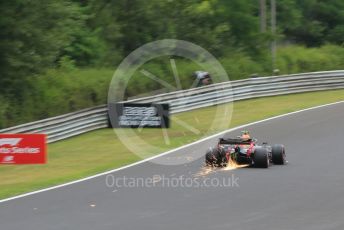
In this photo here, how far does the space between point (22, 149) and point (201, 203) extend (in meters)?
5.14

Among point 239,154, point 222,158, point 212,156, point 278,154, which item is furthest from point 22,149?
point 278,154

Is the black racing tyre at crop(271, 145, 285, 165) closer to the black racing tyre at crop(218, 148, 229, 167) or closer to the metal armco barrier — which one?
the black racing tyre at crop(218, 148, 229, 167)

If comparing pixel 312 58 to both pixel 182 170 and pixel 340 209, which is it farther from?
pixel 340 209

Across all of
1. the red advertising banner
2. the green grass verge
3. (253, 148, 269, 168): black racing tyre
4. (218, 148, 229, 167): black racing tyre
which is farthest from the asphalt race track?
the red advertising banner

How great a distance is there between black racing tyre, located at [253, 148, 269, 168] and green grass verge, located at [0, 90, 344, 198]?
3408mm

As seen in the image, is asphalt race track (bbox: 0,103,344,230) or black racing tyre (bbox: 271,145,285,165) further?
black racing tyre (bbox: 271,145,285,165)

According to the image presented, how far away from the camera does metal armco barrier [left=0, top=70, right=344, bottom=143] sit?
23.6 metres

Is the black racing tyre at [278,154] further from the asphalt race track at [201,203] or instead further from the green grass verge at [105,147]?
the green grass verge at [105,147]

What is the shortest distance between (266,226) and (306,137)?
37.3ft

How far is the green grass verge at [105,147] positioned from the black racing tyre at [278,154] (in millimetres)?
3571

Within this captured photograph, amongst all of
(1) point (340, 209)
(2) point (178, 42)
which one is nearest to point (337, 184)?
(1) point (340, 209)

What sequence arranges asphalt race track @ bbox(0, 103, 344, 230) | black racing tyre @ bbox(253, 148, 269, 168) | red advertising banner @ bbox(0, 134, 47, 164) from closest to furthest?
asphalt race track @ bbox(0, 103, 344, 230) < red advertising banner @ bbox(0, 134, 47, 164) < black racing tyre @ bbox(253, 148, 269, 168)

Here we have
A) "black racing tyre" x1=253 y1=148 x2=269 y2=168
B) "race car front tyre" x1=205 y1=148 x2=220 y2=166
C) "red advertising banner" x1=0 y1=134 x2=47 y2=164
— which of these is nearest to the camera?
"red advertising banner" x1=0 y1=134 x2=47 y2=164

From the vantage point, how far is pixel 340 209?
11.4m
